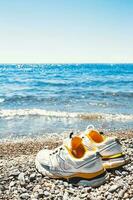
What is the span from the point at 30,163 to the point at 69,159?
4.28 feet

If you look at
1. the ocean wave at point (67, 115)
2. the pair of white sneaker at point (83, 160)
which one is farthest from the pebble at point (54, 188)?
the ocean wave at point (67, 115)

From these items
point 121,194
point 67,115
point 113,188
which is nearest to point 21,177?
point 113,188

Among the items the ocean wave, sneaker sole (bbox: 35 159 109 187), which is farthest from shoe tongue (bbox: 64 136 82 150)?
the ocean wave

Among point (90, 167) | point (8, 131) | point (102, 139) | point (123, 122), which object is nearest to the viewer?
point (90, 167)

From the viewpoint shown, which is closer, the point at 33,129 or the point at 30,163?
the point at 30,163

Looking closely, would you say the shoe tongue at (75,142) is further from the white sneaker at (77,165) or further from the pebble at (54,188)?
the pebble at (54,188)

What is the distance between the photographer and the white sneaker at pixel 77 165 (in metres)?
5.42

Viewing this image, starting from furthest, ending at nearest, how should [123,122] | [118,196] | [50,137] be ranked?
[123,122] → [50,137] → [118,196]

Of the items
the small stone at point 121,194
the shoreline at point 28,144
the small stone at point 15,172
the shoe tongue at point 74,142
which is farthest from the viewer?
the shoreline at point 28,144

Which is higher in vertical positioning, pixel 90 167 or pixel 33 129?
pixel 90 167

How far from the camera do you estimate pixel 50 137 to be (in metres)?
11.4

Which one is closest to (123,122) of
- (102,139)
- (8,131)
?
(8,131)

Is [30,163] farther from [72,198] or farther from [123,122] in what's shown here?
[123,122]

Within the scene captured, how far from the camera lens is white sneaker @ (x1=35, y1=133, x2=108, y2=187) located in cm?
542
